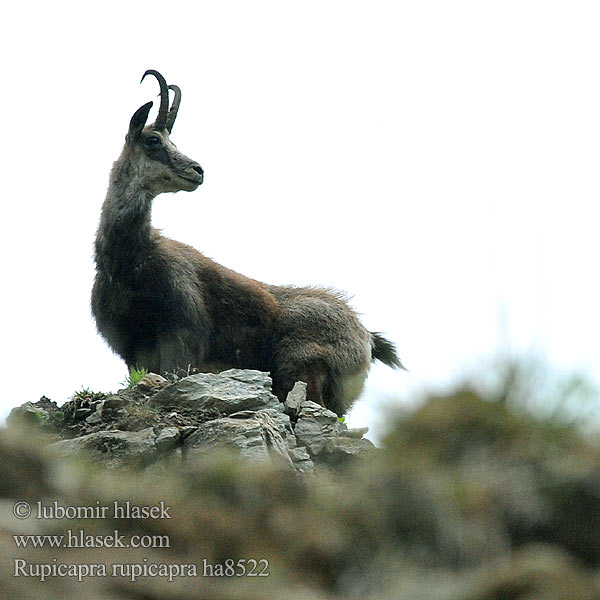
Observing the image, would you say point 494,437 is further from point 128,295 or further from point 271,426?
point 128,295

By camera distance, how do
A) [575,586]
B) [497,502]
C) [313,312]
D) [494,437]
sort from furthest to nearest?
[313,312], [494,437], [497,502], [575,586]

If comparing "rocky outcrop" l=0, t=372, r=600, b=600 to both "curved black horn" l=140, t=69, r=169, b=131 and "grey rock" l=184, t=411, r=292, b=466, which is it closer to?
"grey rock" l=184, t=411, r=292, b=466

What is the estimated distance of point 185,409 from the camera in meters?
8.19

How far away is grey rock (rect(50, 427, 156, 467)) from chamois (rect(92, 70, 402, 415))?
108 inches

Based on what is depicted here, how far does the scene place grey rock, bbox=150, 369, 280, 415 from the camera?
26.9ft

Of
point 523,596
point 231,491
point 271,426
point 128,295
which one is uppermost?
point 128,295

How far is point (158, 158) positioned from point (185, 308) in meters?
1.82

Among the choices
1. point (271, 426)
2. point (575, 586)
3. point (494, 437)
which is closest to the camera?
point (575, 586)

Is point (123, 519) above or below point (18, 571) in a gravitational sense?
above

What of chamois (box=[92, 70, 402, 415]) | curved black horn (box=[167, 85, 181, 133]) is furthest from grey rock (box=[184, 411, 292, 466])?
curved black horn (box=[167, 85, 181, 133])

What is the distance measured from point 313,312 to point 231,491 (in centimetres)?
770

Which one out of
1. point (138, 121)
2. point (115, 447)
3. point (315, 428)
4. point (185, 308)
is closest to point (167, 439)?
point (115, 447)

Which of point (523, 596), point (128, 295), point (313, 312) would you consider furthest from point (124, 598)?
point (313, 312)

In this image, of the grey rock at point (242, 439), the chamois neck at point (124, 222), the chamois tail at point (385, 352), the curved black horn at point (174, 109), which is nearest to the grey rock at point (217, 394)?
the grey rock at point (242, 439)
